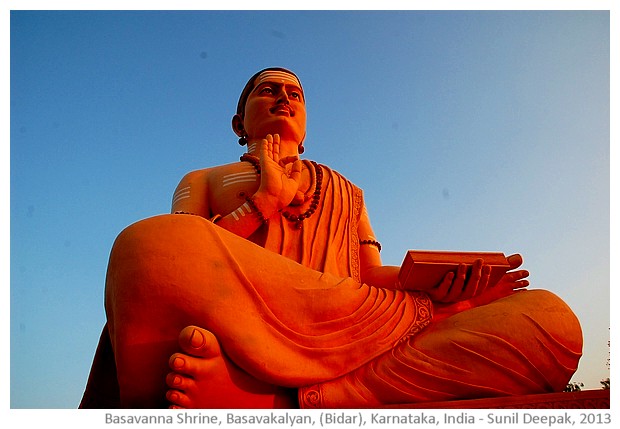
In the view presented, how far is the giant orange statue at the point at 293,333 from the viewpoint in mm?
3270

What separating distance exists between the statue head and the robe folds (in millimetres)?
1722

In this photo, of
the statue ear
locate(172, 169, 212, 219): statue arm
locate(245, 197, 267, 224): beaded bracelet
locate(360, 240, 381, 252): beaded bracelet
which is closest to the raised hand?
locate(245, 197, 267, 224): beaded bracelet

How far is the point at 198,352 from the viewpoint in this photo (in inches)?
123

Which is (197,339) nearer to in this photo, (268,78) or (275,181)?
(275,181)

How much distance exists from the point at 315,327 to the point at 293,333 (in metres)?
0.14

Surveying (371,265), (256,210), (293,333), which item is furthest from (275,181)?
(293,333)

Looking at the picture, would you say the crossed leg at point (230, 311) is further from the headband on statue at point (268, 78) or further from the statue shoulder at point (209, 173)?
the headband on statue at point (268, 78)

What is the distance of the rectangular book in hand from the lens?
3.66 meters

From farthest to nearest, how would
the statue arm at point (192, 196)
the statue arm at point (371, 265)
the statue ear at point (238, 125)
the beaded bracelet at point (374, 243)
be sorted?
the statue ear at point (238, 125)
the beaded bracelet at point (374, 243)
the statue arm at point (192, 196)
the statue arm at point (371, 265)

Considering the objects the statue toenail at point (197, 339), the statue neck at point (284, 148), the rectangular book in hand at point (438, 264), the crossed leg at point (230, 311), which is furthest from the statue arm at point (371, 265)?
the statue toenail at point (197, 339)

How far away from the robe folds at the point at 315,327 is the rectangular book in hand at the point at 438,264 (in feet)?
0.64

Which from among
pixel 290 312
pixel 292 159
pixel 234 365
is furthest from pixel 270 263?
pixel 292 159

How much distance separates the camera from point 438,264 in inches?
144
